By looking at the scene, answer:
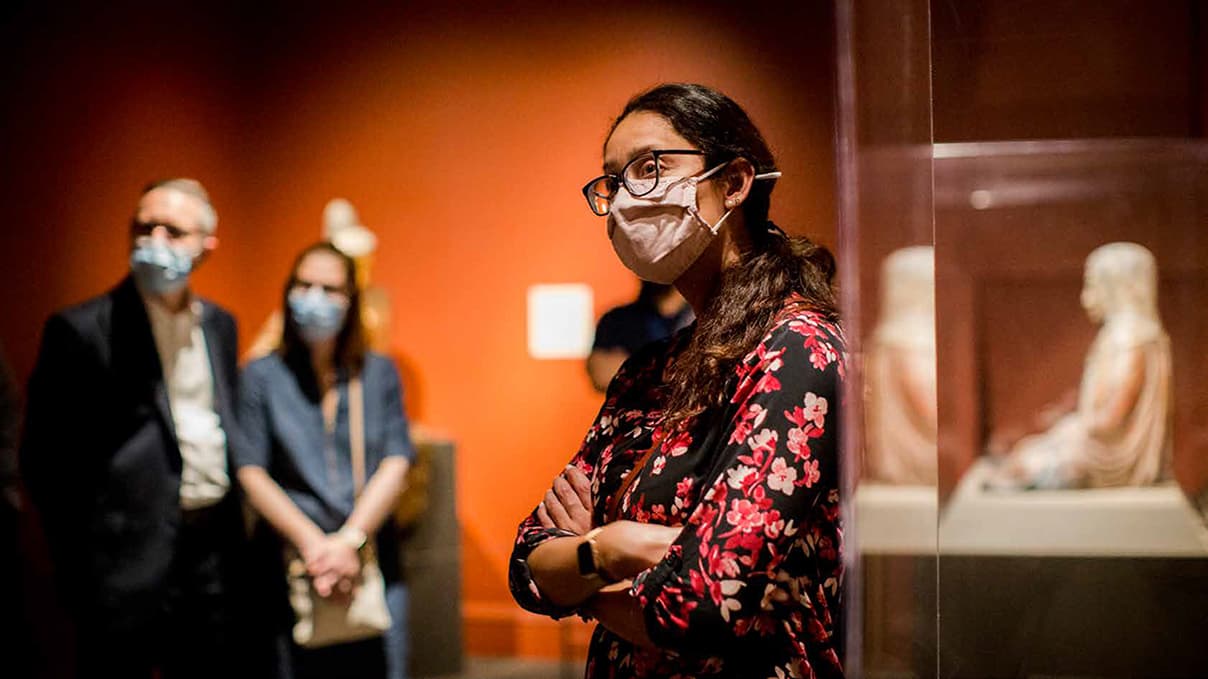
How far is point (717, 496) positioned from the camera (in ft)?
4.32

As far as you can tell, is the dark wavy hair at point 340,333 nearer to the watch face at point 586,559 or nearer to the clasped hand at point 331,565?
the clasped hand at point 331,565

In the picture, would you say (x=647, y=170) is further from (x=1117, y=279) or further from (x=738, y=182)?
(x=1117, y=279)

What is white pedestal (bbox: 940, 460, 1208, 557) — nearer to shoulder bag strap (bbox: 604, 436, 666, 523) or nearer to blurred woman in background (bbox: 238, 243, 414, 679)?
shoulder bag strap (bbox: 604, 436, 666, 523)

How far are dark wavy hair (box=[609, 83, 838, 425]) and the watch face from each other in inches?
6.9

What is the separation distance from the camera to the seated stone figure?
1.69m

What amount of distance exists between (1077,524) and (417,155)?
1750mm

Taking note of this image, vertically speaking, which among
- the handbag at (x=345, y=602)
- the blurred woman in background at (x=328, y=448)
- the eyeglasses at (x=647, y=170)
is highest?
the eyeglasses at (x=647, y=170)

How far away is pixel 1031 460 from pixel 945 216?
1.78 feet

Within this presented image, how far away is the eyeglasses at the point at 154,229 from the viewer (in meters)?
2.69

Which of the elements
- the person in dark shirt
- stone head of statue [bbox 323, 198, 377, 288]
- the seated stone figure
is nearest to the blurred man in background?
stone head of statue [bbox 323, 198, 377, 288]

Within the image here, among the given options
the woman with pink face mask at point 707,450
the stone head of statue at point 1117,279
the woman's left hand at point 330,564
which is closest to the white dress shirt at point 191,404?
the woman's left hand at point 330,564

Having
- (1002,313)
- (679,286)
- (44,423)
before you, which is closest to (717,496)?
(679,286)

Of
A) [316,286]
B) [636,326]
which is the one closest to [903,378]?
[636,326]

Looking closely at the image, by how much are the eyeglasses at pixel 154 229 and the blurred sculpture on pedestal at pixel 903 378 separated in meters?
1.78
